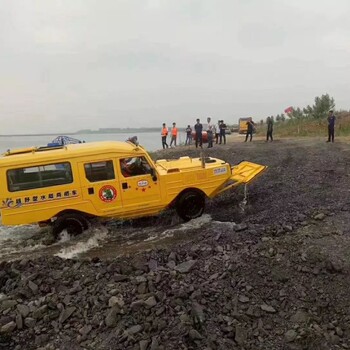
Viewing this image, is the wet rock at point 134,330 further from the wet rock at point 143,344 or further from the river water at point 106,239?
the river water at point 106,239

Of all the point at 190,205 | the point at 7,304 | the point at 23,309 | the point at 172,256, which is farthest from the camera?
the point at 190,205

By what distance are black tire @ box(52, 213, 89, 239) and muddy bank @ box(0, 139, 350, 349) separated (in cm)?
124

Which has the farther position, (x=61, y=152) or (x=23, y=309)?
(x=61, y=152)

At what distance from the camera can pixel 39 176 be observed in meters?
10.0

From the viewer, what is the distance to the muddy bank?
18.0ft

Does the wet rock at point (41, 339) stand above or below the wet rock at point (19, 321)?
below

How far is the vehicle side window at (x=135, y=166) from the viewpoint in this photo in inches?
413

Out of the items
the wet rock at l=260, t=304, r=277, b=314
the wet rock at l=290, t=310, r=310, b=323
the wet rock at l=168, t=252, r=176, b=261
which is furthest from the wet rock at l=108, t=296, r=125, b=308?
the wet rock at l=290, t=310, r=310, b=323

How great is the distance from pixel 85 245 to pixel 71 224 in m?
0.80

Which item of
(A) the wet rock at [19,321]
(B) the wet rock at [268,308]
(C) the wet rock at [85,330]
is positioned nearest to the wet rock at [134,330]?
(C) the wet rock at [85,330]

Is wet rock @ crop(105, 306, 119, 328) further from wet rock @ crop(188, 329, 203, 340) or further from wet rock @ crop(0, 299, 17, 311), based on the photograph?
wet rock @ crop(0, 299, 17, 311)

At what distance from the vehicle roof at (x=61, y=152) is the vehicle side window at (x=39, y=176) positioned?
0.20m

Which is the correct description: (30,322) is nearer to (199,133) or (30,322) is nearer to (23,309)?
(23,309)

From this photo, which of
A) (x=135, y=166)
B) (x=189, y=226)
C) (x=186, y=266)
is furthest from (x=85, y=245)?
(x=186, y=266)
